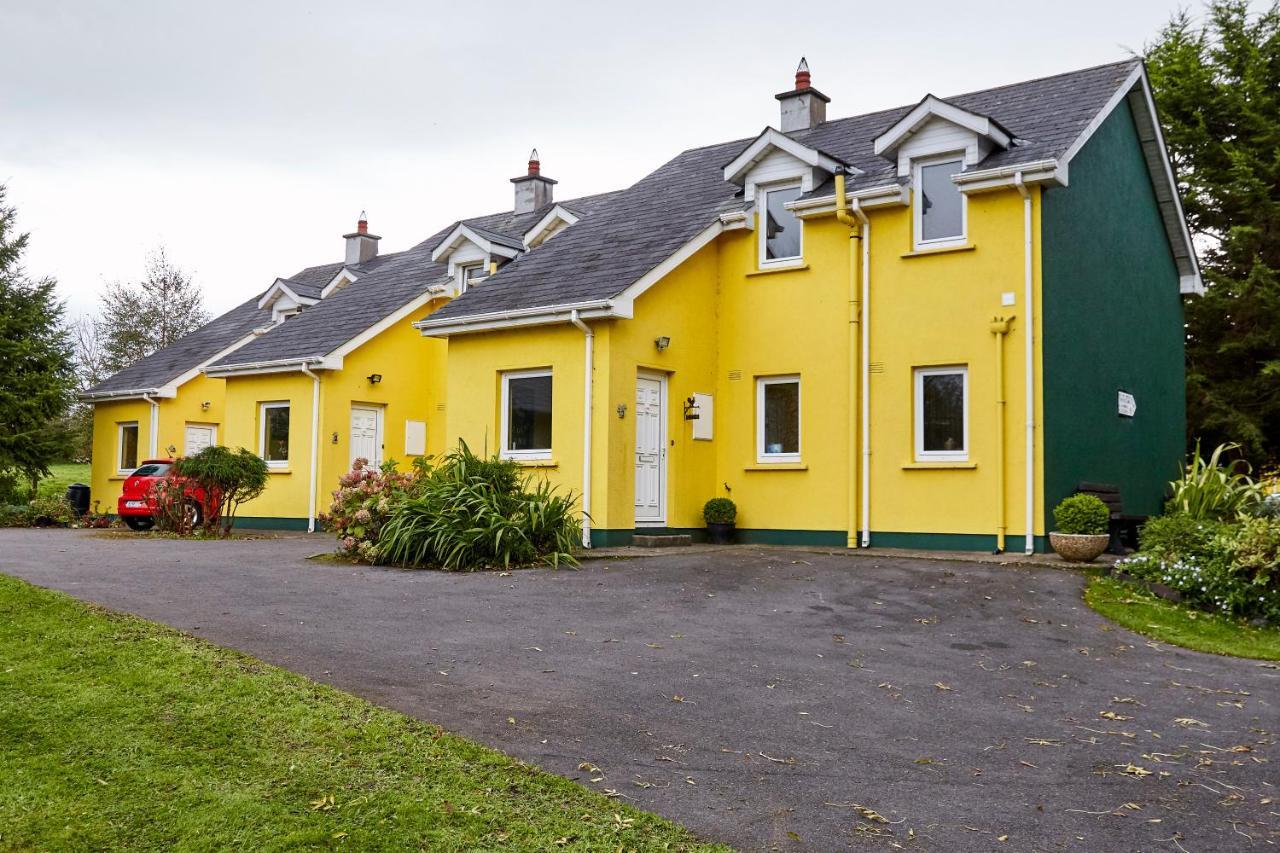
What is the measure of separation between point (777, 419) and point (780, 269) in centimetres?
226

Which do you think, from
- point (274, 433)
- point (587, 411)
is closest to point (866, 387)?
point (587, 411)

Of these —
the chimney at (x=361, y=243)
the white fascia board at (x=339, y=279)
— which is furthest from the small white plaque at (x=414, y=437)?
the chimney at (x=361, y=243)

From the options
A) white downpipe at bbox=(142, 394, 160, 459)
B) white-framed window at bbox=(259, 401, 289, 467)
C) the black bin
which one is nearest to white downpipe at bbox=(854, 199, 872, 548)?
white-framed window at bbox=(259, 401, 289, 467)

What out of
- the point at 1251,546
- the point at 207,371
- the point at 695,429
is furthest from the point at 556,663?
the point at 207,371

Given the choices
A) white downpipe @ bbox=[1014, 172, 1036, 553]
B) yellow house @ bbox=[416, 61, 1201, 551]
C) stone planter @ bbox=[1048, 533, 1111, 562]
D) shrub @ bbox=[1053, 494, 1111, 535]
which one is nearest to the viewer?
stone planter @ bbox=[1048, 533, 1111, 562]

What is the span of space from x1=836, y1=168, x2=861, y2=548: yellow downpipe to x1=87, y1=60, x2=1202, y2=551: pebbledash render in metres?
0.04

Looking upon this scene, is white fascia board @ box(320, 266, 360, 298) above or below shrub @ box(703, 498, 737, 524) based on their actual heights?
above

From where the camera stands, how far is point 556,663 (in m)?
7.42

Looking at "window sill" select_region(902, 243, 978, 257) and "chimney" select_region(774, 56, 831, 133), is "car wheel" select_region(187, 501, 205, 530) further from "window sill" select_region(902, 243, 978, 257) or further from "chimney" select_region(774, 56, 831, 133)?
"chimney" select_region(774, 56, 831, 133)

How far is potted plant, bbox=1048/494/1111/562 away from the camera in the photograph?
12.6 metres

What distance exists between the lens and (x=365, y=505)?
13391mm

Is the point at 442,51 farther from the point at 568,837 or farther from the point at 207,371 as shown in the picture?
the point at 568,837

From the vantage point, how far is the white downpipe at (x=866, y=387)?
15172 millimetres

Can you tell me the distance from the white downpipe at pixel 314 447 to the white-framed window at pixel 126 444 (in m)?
8.09
